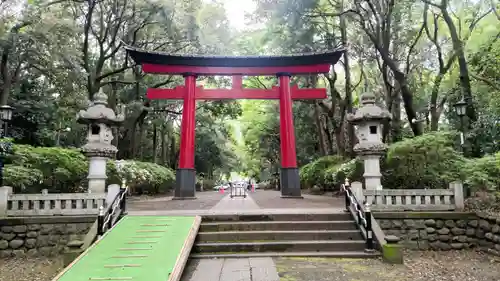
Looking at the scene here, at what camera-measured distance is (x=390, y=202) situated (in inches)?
325

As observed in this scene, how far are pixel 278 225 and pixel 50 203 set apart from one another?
5387 mm

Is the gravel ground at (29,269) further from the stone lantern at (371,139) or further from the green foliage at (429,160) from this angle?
the green foliage at (429,160)

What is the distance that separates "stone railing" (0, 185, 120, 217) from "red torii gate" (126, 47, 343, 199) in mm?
5572

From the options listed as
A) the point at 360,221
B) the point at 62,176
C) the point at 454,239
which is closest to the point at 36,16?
the point at 62,176

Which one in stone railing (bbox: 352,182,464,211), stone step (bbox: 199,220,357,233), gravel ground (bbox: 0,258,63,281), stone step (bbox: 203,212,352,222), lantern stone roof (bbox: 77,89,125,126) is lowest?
gravel ground (bbox: 0,258,63,281)

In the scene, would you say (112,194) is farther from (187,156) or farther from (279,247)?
(187,156)

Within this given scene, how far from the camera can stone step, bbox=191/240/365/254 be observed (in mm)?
6957

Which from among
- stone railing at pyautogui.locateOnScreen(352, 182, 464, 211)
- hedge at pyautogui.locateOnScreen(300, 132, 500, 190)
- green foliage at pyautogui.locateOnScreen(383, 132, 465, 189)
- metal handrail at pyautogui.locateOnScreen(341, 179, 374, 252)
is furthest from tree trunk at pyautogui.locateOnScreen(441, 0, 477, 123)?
metal handrail at pyautogui.locateOnScreen(341, 179, 374, 252)

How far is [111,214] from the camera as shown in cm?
746

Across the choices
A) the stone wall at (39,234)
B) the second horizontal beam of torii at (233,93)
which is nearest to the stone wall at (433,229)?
the stone wall at (39,234)

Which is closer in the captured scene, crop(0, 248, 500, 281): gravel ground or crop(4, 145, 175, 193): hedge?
crop(0, 248, 500, 281): gravel ground

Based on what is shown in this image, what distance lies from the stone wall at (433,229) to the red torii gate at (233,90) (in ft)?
19.7

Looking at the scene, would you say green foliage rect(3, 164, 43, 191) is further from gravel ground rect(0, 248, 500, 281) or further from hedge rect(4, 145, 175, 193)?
gravel ground rect(0, 248, 500, 281)

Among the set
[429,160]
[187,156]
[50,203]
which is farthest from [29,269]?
[429,160]
